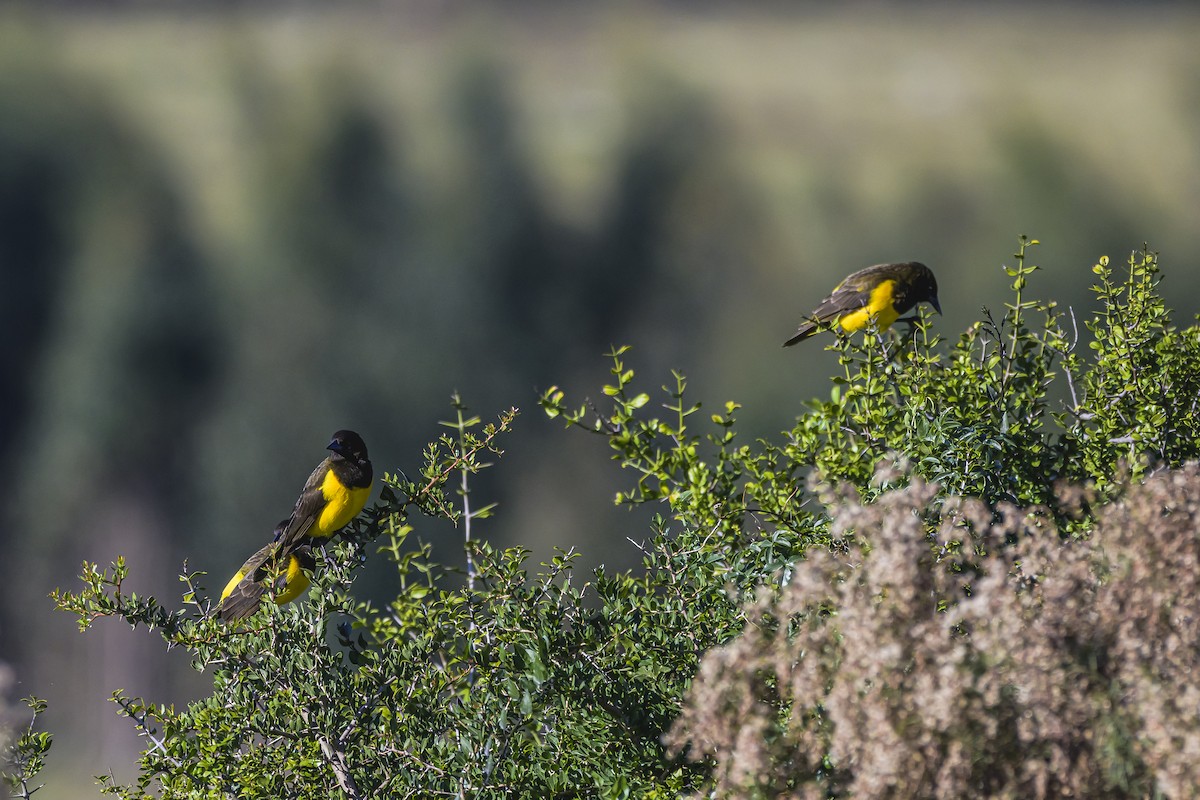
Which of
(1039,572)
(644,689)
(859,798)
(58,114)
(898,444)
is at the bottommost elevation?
(859,798)

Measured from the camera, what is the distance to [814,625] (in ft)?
11.0

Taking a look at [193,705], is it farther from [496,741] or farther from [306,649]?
[496,741]

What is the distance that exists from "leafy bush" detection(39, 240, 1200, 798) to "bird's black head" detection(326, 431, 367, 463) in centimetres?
159

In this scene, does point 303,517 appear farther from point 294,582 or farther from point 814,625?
point 814,625

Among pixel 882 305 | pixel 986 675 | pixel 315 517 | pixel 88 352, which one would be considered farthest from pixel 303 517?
pixel 88 352

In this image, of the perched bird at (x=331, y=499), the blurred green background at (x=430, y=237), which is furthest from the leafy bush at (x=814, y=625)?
the blurred green background at (x=430, y=237)

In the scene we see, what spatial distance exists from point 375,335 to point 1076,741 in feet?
123

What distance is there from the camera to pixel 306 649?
14.0ft

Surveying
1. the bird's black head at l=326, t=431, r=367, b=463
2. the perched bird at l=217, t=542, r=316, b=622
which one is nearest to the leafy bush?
the perched bird at l=217, t=542, r=316, b=622

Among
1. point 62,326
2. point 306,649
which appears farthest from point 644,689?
point 62,326

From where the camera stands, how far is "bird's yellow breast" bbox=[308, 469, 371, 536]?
6117 mm

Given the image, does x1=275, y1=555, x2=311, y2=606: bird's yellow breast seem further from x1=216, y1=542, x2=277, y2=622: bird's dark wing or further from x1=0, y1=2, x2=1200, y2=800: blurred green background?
x1=0, y1=2, x2=1200, y2=800: blurred green background

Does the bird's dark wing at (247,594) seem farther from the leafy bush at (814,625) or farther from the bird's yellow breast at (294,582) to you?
the leafy bush at (814,625)

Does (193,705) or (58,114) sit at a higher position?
(58,114)
